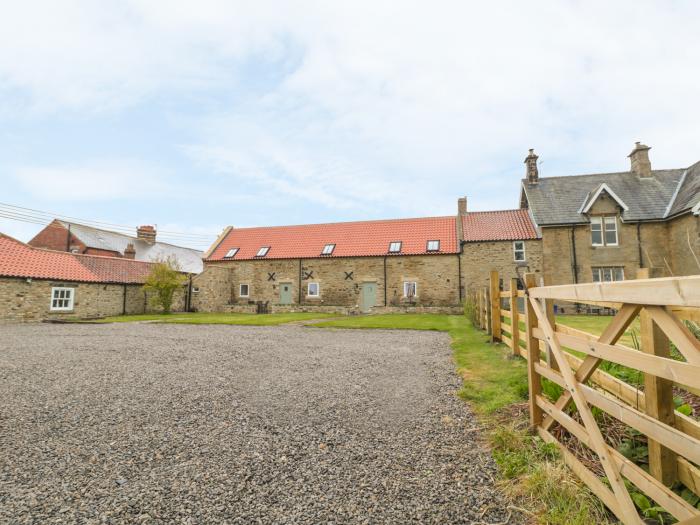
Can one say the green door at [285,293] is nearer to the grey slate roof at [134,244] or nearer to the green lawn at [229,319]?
the green lawn at [229,319]

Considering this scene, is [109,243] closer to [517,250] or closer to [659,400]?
[517,250]

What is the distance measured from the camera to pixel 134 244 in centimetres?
4453

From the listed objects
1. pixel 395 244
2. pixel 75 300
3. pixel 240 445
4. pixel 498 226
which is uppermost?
pixel 498 226

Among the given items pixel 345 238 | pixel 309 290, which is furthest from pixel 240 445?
pixel 345 238

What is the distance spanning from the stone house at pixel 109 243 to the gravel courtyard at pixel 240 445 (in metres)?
32.1

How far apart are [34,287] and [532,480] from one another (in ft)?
88.7

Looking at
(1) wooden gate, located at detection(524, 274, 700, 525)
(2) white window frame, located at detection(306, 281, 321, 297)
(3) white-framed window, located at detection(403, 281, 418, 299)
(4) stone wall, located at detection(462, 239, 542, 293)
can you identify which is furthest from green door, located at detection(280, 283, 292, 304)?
(1) wooden gate, located at detection(524, 274, 700, 525)

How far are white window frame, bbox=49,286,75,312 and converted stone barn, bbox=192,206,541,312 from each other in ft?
27.6

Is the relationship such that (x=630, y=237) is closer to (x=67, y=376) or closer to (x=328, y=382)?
(x=328, y=382)

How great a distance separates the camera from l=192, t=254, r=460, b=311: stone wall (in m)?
26.4

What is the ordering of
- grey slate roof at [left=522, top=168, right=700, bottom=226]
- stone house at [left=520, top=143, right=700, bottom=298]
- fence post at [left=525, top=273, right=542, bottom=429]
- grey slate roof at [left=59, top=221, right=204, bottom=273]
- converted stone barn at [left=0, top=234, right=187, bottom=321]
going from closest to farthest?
fence post at [left=525, top=273, right=542, bottom=429]
converted stone barn at [left=0, top=234, right=187, bottom=321]
stone house at [left=520, top=143, right=700, bottom=298]
grey slate roof at [left=522, top=168, right=700, bottom=226]
grey slate roof at [left=59, top=221, right=204, bottom=273]

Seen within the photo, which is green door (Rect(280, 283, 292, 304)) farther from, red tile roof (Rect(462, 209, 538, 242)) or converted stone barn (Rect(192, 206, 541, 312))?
red tile roof (Rect(462, 209, 538, 242))

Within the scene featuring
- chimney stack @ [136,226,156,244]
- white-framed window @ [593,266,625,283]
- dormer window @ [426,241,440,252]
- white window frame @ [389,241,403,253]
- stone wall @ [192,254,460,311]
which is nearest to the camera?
white-framed window @ [593,266,625,283]

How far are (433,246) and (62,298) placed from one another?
24.4m
